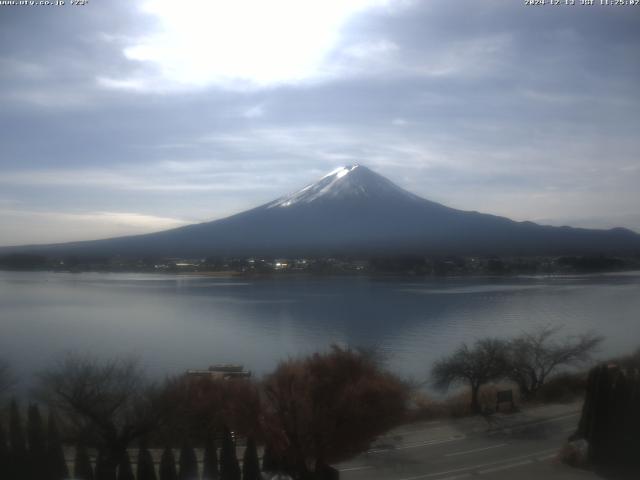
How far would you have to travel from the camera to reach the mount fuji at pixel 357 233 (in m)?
9.85

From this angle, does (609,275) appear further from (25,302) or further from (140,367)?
(25,302)

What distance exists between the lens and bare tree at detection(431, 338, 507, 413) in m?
4.86

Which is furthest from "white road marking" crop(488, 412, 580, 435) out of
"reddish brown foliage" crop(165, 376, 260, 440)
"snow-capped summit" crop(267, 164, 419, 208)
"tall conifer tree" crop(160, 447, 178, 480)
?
"snow-capped summit" crop(267, 164, 419, 208)

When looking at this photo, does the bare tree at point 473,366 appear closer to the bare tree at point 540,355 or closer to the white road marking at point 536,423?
the bare tree at point 540,355

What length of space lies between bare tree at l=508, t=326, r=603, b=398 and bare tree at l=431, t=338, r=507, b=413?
0.11 meters

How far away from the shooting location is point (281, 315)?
295 inches

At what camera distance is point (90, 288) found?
32.3ft

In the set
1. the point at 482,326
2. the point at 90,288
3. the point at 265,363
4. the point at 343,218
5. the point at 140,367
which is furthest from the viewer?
the point at 343,218

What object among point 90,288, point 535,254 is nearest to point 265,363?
point 90,288

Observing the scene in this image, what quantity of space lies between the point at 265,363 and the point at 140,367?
3.14ft

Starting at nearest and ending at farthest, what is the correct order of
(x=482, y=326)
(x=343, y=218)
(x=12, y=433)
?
(x=12, y=433)
(x=482, y=326)
(x=343, y=218)

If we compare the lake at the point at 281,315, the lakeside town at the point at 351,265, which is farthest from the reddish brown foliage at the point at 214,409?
the lakeside town at the point at 351,265

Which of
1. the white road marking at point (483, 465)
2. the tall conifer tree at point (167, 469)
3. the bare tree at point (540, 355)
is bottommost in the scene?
the white road marking at point (483, 465)

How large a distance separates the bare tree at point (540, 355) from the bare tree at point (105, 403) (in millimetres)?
2826
